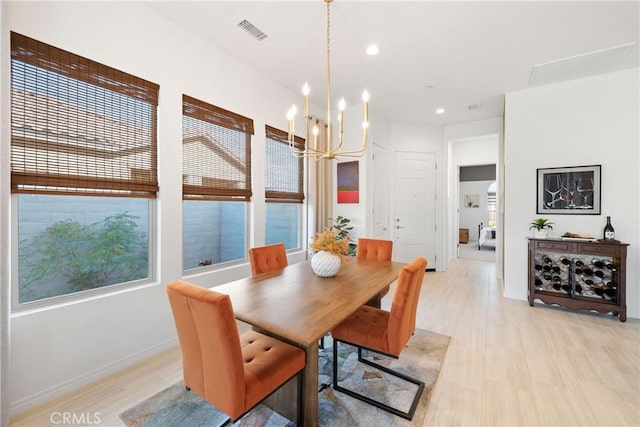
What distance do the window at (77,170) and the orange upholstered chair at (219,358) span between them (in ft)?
4.37

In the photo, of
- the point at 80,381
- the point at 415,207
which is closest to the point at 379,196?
the point at 415,207

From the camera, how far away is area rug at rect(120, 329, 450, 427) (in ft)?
5.60

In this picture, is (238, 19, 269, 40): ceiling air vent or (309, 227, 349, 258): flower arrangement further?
(238, 19, 269, 40): ceiling air vent

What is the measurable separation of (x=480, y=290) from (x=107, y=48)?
18.0 ft

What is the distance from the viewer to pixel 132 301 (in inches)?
90.0

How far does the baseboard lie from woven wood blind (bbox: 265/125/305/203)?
2047 mm

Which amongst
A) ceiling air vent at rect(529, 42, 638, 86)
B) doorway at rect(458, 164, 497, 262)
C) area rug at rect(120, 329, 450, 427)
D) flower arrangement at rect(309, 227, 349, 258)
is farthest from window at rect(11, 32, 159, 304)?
doorway at rect(458, 164, 497, 262)

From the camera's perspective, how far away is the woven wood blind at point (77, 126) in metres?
1.78

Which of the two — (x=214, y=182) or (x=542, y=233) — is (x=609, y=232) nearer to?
(x=542, y=233)

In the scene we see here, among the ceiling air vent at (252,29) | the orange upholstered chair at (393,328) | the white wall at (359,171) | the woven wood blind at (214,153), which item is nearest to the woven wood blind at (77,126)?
the woven wood blind at (214,153)

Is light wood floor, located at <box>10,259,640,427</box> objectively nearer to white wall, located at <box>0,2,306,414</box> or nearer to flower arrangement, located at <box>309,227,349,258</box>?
white wall, located at <box>0,2,306,414</box>

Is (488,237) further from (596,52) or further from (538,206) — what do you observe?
(596,52)

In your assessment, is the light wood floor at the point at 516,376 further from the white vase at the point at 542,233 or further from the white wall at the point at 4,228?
the white vase at the point at 542,233

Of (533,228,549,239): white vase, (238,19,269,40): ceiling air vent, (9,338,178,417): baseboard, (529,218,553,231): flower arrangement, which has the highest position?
(238,19,269,40): ceiling air vent
